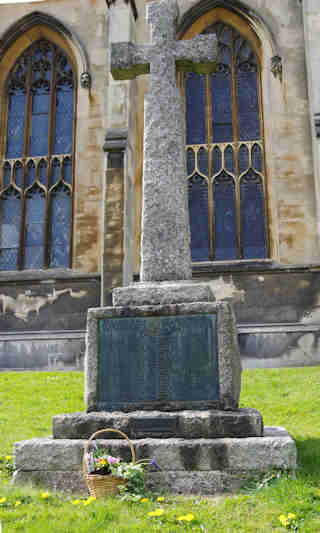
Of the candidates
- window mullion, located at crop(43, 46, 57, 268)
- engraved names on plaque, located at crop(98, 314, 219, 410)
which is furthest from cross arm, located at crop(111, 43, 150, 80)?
window mullion, located at crop(43, 46, 57, 268)

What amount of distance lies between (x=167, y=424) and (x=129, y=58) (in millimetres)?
3888

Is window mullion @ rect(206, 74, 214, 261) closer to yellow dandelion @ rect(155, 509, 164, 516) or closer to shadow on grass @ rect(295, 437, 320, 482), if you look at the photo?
shadow on grass @ rect(295, 437, 320, 482)

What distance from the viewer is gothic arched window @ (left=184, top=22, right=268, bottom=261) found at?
12609 millimetres

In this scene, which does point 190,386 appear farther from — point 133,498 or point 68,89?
point 68,89

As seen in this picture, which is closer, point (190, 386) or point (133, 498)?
point (133, 498)

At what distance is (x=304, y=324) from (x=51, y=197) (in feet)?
22.7

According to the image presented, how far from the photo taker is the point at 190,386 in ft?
15.4

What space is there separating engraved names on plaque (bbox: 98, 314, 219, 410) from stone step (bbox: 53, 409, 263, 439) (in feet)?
0.54

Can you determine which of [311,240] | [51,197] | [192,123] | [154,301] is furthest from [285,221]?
[154,301]

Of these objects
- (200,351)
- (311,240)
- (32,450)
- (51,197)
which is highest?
(51,197)

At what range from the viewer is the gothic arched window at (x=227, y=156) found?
12.6 meters

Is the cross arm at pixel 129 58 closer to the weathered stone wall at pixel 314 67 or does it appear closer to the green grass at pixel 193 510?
the green grass at pixel 193 510

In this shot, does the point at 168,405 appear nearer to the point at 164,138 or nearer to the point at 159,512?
the point at 159,512

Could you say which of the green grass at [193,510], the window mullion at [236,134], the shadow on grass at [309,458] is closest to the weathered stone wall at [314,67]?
the window mullion at [236,134]
